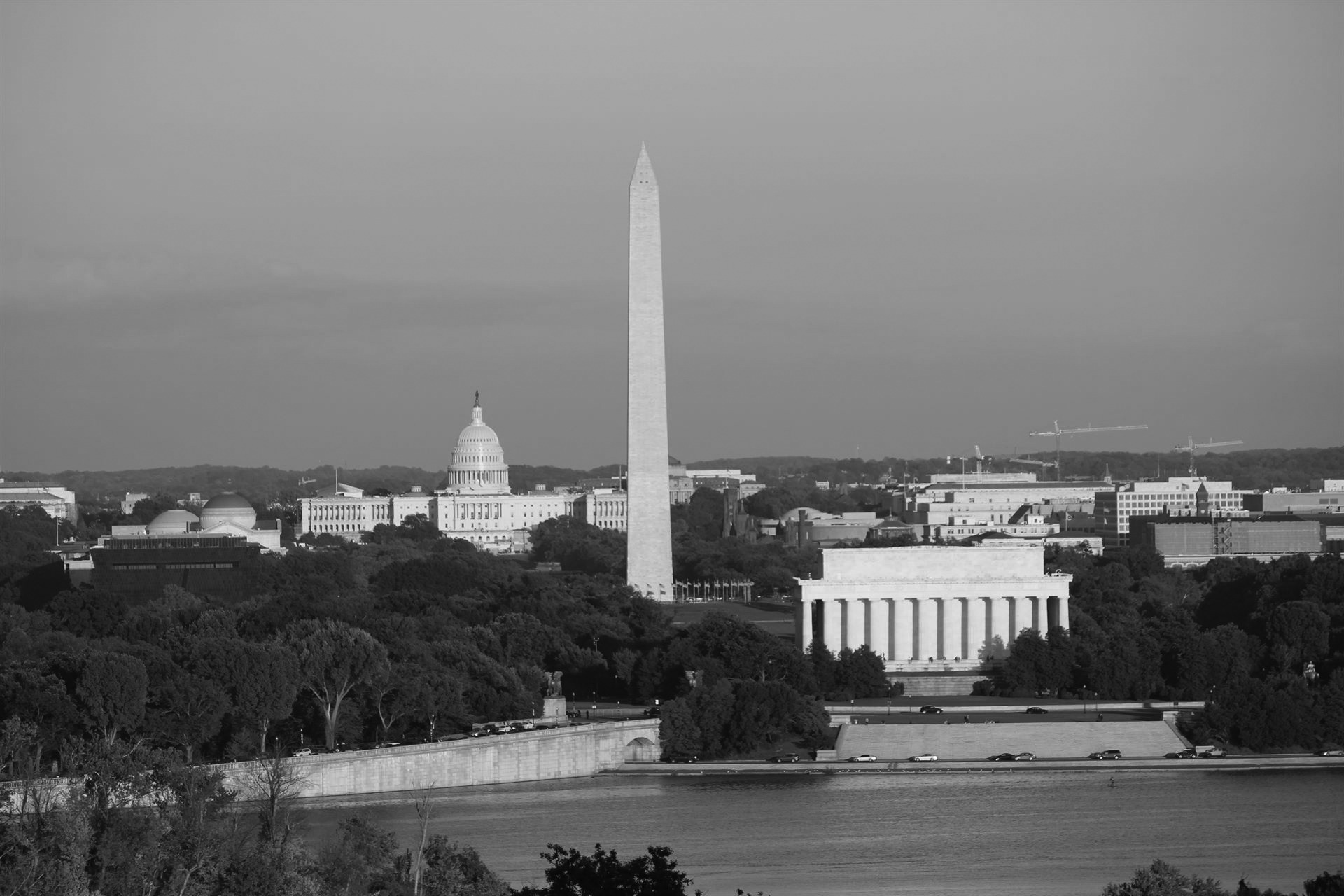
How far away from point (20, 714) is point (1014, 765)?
70.2ft

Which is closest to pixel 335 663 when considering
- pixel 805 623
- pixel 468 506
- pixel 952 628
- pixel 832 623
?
pixel 805 623

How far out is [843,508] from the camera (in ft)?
645

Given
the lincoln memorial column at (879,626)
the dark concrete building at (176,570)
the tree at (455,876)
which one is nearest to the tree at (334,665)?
the lincoln memorial column at (879,626)

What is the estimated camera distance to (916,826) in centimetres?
5147

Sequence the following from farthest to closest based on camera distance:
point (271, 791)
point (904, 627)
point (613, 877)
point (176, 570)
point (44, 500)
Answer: point (44, 500), point (176, 570), point (904, 627), point (271, 791), point (613, 877)

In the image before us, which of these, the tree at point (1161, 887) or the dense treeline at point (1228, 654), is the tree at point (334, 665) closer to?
the dense treeline at point (1228, 654)

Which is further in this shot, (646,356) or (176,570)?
(176,570)

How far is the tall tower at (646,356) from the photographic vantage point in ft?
289

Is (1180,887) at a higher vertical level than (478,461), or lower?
lower

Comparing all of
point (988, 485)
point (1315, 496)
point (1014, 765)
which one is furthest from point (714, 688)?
point (988, 485)

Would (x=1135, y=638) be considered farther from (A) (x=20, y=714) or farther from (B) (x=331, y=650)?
(A) (x=20, y=714)

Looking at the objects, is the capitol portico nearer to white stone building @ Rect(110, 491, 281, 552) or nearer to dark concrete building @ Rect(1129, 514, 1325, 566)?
dark concrete building @ Rect(1129, 514, 1325, 566)

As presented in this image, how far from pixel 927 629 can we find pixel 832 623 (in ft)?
→ 8.93

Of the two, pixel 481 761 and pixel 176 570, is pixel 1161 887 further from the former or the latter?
pixel 176 570
